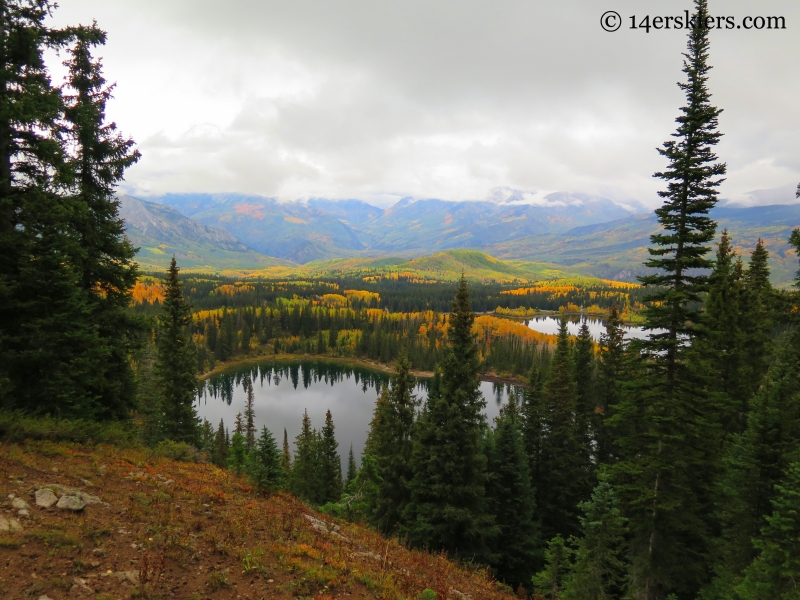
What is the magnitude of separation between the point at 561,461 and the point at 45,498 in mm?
30944

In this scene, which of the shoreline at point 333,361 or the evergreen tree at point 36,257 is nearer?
the evergreen tree at point 36,257

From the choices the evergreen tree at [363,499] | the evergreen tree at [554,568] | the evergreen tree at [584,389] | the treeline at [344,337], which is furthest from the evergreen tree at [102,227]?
the treeline at [344,337]

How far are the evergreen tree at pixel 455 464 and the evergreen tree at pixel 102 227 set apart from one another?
15.5 meters

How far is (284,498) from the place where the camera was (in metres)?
14.4

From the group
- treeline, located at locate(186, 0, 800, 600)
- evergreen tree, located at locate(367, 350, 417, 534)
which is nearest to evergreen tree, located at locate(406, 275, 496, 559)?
treeline, located at locate(186, 0, 800, 600)

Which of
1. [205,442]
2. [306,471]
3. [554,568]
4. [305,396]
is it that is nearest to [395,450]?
[554,568]

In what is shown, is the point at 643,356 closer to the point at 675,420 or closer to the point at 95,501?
the point at 675,420

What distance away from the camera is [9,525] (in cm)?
764

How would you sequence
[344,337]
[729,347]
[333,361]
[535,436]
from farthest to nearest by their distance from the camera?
[344,337] < [333,361] < [535,436] < [729,347]

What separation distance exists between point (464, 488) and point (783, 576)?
12.5 meters

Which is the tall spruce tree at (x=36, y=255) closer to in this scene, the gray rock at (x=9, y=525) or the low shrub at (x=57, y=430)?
the low shrub at (x=57, y=430)

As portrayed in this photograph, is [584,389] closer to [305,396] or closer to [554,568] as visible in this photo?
[554,568]

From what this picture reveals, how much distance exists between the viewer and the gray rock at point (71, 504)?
8.84 m

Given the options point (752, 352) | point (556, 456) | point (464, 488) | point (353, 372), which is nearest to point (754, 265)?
point (752, 352)
